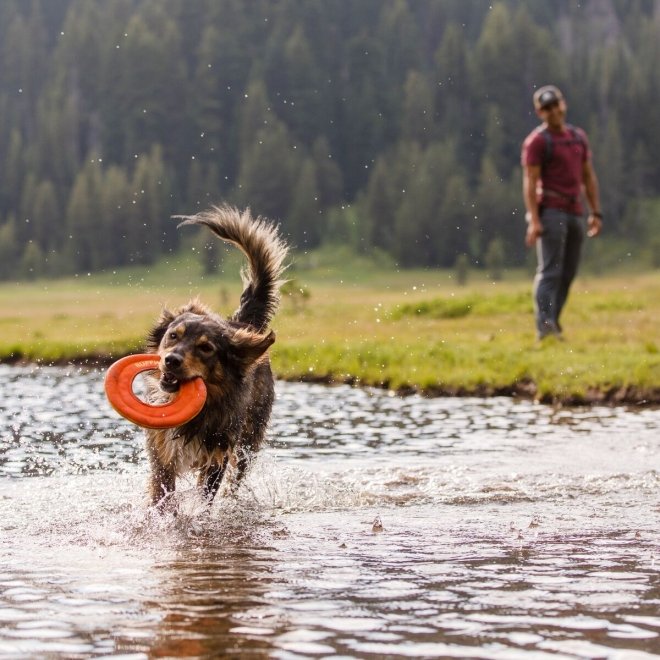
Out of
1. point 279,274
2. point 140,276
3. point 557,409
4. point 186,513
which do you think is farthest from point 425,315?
point 140,276

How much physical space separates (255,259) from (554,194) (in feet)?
21.1

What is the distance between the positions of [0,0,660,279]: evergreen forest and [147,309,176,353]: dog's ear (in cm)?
7160

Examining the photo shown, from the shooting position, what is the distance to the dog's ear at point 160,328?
7.74 meters

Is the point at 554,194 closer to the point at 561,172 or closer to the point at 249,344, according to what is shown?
the point at 561,172

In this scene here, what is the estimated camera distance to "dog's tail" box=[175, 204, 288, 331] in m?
8.77

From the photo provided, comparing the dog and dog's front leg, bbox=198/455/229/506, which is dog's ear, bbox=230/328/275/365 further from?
dog's front leg, bbox=198/455/229/506

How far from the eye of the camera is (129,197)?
87250mm

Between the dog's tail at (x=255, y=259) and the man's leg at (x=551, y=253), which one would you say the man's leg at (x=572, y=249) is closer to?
the man's leg at (x=551, y=253)

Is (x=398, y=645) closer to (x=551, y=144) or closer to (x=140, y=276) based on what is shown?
(x=551, y=144)

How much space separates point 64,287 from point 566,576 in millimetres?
69597

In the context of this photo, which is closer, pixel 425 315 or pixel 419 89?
pixel 425 315

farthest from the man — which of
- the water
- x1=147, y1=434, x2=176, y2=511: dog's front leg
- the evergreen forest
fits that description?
the evergreen forest

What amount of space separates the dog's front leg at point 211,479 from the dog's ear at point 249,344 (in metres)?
0.63

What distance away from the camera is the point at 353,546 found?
20.0 ft
